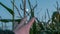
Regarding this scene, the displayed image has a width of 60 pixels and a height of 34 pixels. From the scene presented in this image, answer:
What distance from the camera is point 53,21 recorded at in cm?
160

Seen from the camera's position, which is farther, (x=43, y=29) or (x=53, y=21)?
(x=53, y=21)

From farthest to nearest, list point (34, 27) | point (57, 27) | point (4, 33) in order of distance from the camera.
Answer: point (57, 27) → point (34, 27) → point (4, 33)

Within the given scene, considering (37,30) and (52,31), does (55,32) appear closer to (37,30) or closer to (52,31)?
(52,31)

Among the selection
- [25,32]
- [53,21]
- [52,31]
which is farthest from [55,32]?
[25,32]

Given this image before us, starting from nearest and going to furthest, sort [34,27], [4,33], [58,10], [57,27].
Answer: [4,33] → [34,27] → [57,27] → [58,10]

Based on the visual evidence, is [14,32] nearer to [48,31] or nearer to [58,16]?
[48,31]

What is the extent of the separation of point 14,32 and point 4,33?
43 millimetres

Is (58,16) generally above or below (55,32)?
above

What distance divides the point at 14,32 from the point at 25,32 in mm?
45

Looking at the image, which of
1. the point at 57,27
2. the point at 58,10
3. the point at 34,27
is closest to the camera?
the point at 34,27

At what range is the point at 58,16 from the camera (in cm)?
164

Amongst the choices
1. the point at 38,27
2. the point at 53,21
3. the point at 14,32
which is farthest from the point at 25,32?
the point at 53,21

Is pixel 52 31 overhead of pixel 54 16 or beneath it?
beneath

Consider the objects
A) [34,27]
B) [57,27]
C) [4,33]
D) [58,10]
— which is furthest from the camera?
[58,10]
